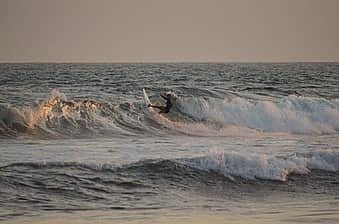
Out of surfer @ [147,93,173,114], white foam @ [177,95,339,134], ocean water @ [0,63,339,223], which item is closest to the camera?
ocean water @ [0,63,339,223]

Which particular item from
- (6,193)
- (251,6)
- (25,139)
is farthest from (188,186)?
(251,6)

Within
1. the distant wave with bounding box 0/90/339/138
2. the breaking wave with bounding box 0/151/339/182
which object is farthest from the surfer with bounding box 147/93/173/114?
the breaking wave with bounding box 0/151/339/182

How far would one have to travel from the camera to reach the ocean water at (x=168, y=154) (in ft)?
16.2

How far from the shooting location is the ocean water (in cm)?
493

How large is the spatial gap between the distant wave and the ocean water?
18mm

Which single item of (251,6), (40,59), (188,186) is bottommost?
(188,186)

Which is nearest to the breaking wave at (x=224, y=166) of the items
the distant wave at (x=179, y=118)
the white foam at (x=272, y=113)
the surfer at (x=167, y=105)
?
the distant wave at (x=179, y=118)

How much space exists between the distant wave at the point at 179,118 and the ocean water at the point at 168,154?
2 centimetres

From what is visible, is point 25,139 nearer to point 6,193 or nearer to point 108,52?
point 6,193

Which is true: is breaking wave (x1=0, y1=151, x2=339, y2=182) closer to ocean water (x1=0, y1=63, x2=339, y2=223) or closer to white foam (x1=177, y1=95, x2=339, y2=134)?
ocean water (x1=0, y1=63, x2=339, y2=223)

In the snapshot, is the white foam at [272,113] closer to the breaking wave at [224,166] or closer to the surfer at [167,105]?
the surfer at [167,105]

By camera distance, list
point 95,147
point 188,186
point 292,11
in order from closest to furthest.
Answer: point 188,186
point 95,147
point 292,11

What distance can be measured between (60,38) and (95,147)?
5.00m

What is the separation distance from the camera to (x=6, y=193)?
534cm
